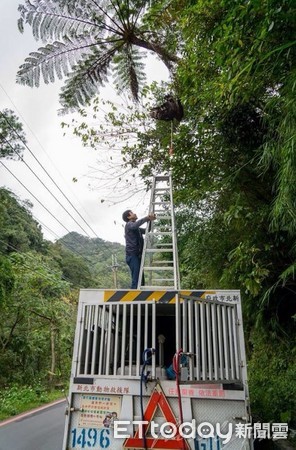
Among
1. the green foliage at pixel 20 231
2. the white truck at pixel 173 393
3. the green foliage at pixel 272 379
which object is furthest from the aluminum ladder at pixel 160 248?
the green foliage at pixel 20 231

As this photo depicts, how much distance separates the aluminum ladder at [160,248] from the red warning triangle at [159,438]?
1102 millimetres

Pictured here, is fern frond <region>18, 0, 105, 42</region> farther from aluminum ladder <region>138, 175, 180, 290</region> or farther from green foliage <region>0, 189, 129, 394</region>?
green foliage <region>0, 189, 129, 394</region>

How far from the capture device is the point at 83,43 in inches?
243

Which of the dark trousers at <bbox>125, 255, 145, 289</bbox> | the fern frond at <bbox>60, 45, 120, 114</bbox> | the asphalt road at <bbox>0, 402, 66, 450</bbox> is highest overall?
the fern frond at <bbox>60, 45, 120, 114</bbox>

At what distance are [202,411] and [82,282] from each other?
2757 centimetres

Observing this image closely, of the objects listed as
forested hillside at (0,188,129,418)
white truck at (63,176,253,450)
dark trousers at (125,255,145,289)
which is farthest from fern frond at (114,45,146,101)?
forested hillside at (0,188,129,418)

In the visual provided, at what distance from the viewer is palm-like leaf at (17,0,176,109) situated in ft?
18.6

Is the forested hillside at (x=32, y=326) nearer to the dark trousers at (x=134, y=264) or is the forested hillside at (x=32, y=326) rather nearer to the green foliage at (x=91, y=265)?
the dark trousers at (x=134, y=264)

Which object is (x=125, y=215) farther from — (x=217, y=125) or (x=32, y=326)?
(x=32, y=326)

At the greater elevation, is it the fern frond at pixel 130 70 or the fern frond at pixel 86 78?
the fern frond at pixel 130 70

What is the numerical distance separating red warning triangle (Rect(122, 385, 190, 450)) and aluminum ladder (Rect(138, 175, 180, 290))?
1102mm

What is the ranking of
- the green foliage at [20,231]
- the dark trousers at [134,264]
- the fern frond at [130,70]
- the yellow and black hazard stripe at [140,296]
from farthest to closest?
1. the green foliage at [20,231]
2. the fern frond at [130,70]
3. the dark trousers at [134,264]
4. the yellow and black hazard stripe at [140,296]

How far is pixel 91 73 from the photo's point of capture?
6426mm

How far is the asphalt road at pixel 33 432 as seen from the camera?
5.10 metres
